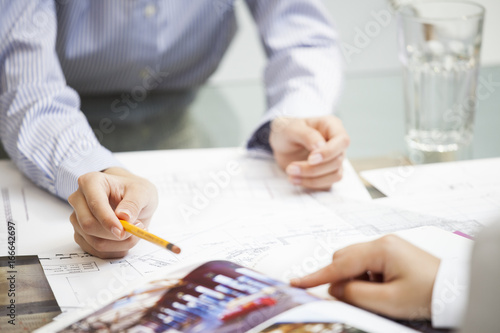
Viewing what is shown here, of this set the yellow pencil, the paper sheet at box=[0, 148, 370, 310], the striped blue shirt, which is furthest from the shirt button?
the yellow pencil

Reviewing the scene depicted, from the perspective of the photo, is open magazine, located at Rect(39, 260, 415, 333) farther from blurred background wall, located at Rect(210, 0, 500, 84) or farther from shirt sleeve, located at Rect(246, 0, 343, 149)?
blurred background wall, located at Rect(210, 0, 500, 84)

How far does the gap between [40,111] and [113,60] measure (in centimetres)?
28

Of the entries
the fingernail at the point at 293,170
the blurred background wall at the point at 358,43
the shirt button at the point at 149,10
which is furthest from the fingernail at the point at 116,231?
the blurred background wall at the point at 358,43

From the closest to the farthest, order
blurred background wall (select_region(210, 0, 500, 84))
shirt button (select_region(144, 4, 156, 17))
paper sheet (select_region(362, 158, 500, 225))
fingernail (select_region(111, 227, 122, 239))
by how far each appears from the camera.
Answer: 1. fingernail (select_region(111, 227, 122, 239))
2. paper sheet (select_region(362, 158, 500, 225))
3. shirt button (select_region(144, 4, 156, 17))
4. blurred background wall (select_region(210, 0, 500, 84))

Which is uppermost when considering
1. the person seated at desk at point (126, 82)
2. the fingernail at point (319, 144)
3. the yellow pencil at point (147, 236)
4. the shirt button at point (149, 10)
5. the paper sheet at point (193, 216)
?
the shirt button at point (149, 10)

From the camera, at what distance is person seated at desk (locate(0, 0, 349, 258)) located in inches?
25.3

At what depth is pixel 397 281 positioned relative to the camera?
0.46 meters

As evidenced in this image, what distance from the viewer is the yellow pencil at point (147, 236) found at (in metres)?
0.52

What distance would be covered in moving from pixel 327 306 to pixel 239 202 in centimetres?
29

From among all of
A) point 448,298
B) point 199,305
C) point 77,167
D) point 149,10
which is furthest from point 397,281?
point 149,10

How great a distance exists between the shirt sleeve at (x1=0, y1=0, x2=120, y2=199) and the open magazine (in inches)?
10.1

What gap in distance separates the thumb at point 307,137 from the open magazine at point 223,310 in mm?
289

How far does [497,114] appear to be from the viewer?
100 cm

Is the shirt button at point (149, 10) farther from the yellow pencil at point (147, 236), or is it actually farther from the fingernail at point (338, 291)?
the fingernail at point (338, 291)
